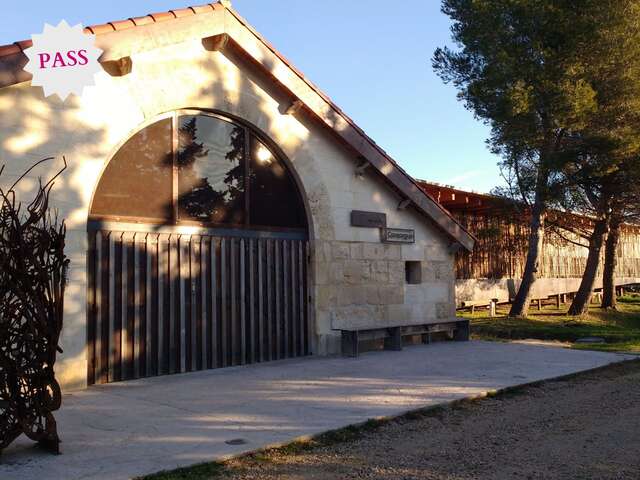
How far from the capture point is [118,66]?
830 cm

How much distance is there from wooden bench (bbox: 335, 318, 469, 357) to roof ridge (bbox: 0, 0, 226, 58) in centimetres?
553

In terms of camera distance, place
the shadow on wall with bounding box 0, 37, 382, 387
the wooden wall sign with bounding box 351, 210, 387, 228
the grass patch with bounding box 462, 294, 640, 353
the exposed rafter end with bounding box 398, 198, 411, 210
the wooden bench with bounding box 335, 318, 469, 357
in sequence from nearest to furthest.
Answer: the shadow on wall with bounding box 0, 37, 382, 387 < the wooden bench with bounding box 335, 318, 469, 357 < the wooden wall sign with bounding box 351, 210, 387, 228 < the exposed rafter end with bounding box 398, 198, 411, 210 < the grass patch with bounding box 462, 294, 640, 353

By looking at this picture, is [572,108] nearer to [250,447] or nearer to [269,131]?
[269,131]

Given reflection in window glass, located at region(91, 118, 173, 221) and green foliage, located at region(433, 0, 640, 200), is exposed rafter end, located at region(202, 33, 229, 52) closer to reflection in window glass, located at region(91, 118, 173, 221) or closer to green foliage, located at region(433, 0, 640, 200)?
reflection in window glass, located at region(91, 118, 173, 221)

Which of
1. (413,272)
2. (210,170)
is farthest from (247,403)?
(413,272)

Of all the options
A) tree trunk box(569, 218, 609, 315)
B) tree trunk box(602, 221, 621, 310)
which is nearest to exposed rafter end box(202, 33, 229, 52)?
tree trunk box(569, 218, 609, 315)

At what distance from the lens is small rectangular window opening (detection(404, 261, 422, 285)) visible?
1269 centimetres

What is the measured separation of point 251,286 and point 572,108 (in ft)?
32.2

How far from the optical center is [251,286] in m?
9.91

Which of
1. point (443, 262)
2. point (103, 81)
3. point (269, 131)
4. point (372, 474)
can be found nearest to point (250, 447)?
point (372, 474)

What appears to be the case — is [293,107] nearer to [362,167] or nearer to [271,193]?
[271,193]

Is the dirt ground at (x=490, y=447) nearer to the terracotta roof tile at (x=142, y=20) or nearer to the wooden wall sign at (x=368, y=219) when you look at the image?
the wooden wall sign at (x=368, y=219)

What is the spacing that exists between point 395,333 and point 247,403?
4982mm

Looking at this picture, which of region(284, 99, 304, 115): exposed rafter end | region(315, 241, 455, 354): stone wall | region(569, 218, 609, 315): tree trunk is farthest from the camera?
region(569, 218, 609, 315): tree trunk
